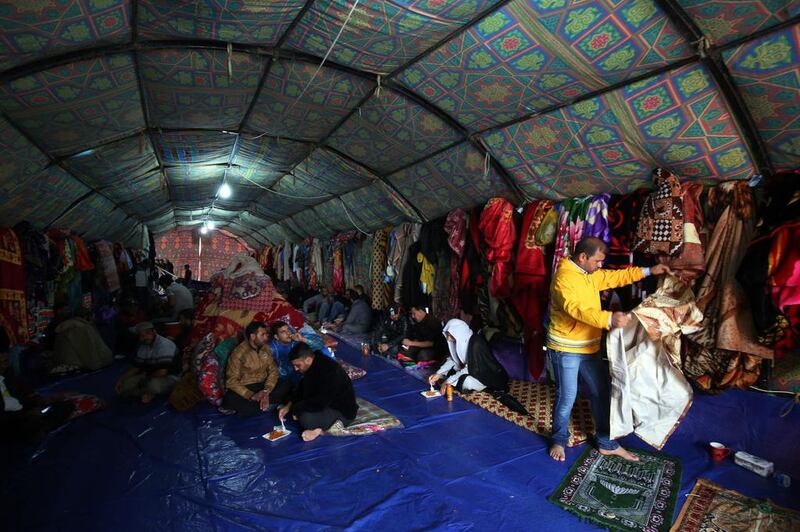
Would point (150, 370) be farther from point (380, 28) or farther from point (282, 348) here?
point (380, 28)

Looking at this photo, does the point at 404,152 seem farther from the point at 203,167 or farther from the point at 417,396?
the point at 203,167

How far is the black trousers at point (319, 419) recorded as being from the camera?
11.1 feet

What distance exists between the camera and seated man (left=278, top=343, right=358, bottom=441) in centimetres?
339

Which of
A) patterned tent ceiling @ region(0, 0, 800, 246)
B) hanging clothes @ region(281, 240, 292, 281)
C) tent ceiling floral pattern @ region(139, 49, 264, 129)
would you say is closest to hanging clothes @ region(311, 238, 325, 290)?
hanging clothes @ region(281, 240, 292, 281)

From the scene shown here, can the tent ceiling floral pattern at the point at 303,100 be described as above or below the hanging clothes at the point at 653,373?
above

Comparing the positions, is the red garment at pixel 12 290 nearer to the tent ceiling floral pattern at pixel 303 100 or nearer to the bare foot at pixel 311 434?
the tent ceiling floral pattern at pixel 303 100

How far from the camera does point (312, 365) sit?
348 cm

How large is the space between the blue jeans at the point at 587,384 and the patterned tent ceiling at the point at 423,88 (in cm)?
156

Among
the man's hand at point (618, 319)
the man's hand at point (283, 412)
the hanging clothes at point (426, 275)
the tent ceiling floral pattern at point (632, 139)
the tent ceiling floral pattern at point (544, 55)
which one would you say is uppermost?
the tent ceiling floral pattern at point (544, 55)

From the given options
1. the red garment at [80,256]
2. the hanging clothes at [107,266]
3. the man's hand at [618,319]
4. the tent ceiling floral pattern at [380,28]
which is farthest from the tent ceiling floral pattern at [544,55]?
the hanging clothes at [107,266]

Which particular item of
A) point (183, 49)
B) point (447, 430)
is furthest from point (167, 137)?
point (447, 430)

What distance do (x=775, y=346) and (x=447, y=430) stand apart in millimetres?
2429

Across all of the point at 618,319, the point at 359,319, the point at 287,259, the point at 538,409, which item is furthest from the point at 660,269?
the point at 287,259

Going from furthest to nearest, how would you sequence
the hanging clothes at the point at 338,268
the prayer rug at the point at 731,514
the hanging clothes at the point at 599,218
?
1. the hanging clothes at the point at 338,268
2. the hanging clothes at the point at 599,218
3. the prayer rug at the point at 731,514
